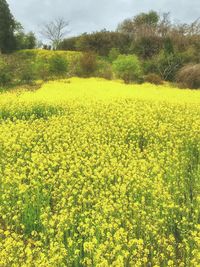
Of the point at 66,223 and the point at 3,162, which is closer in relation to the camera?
the point at 66,223

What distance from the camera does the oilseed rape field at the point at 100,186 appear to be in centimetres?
568

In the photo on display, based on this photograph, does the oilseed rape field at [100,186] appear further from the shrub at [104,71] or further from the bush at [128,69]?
the shrub at [104,71]

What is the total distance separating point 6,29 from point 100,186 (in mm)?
42484

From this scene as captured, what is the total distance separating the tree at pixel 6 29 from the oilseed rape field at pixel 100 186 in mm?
31773

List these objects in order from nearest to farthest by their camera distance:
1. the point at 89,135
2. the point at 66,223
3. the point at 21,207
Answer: the point at 66,223 < the point at 21,207 < the point at 89,135

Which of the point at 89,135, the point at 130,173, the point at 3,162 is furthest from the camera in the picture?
the point at 89,135

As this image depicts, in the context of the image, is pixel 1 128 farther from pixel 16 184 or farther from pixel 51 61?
pixel 51 61

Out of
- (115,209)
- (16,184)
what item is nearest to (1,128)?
(16,184)

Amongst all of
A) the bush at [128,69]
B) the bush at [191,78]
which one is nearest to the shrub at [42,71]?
the bush at [128,69]

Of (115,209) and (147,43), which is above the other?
(147,43)

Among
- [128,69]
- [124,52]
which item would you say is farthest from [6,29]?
[128,69]

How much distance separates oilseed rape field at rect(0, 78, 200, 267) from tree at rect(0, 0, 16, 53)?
31773 mm

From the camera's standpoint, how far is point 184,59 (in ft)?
122

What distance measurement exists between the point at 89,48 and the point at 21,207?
44818 mm
